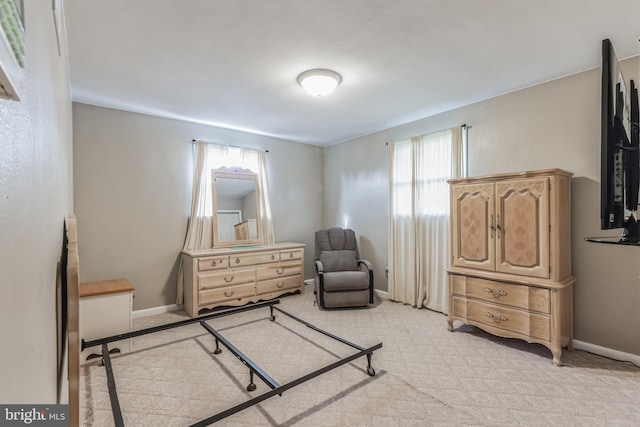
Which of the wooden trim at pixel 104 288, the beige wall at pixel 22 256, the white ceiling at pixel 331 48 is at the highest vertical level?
the white ceiling at pixel 331 48

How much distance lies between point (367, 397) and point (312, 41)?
2.69 metres

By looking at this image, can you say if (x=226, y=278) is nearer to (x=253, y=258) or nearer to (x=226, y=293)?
(x=226, y=293)

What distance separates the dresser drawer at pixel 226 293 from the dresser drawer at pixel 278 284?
0.12 metres

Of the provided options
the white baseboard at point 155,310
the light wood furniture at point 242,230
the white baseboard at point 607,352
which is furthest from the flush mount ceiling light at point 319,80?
the white baseboard at point 607,352

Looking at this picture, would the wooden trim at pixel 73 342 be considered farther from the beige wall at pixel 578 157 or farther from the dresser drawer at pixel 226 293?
the beige wall at pixel 578 157

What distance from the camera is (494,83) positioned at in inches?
121

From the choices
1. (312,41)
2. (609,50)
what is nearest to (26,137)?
(312,41)

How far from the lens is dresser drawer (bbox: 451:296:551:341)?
8.76ft

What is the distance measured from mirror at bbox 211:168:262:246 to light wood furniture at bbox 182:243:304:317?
23cm

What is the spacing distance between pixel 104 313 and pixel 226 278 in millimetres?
1458

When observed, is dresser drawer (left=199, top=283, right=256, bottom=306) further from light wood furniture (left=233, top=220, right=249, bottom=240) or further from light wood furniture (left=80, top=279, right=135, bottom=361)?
light wood furniture (left=80, top=279, right=135, bottom=361)

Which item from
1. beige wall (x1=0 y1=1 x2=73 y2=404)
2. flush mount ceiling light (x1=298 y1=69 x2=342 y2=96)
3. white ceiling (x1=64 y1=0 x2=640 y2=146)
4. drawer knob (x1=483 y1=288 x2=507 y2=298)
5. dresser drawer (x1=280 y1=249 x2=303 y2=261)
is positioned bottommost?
drawer knob (x1=483 y1=288 x2=507 y2=298)

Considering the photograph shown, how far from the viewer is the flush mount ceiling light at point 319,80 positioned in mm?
2742

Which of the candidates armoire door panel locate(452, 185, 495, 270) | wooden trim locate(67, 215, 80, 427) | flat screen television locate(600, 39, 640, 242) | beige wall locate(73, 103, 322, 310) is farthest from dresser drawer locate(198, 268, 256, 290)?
flat screen television locate(600, 39, 640, 242)
